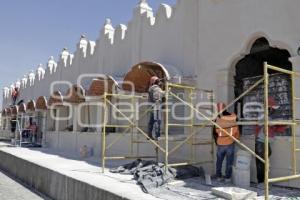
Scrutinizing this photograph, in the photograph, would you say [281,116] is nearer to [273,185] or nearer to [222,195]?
[273,185]

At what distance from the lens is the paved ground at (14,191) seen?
9578 millimetres

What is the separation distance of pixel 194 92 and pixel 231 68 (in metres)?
1.35

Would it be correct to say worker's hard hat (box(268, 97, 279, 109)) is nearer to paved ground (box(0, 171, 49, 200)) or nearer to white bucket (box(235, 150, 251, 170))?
white bucket (box(235, 150, 251, 170))

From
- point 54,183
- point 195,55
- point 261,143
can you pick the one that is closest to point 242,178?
point 261,143

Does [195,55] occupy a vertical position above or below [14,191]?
above

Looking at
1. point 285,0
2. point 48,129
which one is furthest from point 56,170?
point 48,129

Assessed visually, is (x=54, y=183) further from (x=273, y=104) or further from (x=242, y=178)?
(x=273, y=104)

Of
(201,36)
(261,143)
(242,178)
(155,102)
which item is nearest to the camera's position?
(242,178)

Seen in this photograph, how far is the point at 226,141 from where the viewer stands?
27.3 feet

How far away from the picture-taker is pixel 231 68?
30.7 feet

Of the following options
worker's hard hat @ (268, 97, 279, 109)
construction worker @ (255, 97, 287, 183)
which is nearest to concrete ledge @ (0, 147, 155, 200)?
construction worker @ (255, 97, 287, 183)

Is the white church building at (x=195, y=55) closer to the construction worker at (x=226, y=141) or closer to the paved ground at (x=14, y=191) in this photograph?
the construction worker at (x=226, y=141)

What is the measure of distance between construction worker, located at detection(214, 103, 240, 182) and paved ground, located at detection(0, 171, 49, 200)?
4793mm

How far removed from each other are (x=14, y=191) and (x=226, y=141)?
249 inches
